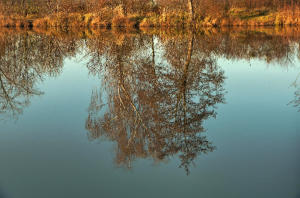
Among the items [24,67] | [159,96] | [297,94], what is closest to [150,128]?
[159,96]

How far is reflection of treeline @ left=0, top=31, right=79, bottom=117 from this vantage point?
7.72m

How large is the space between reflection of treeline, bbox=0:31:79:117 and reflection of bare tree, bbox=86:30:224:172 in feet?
5.65

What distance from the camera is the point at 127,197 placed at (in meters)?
3.44

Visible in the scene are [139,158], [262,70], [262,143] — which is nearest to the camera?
[139,158]

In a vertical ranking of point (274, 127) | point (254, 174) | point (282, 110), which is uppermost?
point (282, 110)

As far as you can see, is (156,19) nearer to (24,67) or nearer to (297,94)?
(24,67)

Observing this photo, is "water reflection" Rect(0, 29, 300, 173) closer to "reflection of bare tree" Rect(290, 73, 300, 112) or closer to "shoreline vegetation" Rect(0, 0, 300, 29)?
"reflection of bare tree" Rect(290, 73, 300, 112)

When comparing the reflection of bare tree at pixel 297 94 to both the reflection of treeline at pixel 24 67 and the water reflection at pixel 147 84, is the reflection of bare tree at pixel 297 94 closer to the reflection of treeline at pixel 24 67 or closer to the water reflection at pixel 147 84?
the water reflection at pixel 147 84

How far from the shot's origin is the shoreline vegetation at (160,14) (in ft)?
83.6

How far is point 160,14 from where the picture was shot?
26.7 metres

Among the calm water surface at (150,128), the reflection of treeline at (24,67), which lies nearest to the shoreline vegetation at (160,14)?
the reflection of treeline at (24,67)

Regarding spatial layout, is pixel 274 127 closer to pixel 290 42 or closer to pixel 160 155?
pixel 160 155

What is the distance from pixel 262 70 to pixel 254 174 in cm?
754

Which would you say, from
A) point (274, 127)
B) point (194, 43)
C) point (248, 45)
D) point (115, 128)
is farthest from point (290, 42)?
point (115, 128)
